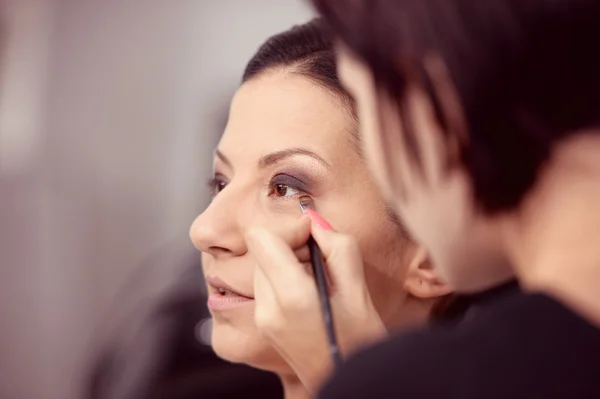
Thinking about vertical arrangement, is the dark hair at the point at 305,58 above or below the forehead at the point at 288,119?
above

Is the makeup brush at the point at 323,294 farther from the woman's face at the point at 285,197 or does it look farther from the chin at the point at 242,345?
the chin at the point at 242,345

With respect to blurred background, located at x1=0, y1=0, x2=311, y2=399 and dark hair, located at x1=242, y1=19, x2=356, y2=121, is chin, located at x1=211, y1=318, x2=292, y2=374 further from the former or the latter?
blurred background, located at x1=0, y1=0, x2=311, y2=399

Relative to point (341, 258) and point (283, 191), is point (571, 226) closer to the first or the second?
point (341, 258)

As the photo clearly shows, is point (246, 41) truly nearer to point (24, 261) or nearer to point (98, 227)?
point (98, 227)

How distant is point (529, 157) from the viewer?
18.3 inches

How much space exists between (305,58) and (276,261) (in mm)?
336

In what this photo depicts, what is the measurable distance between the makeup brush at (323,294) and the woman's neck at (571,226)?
6.9 inches

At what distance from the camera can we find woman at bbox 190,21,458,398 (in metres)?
0.81

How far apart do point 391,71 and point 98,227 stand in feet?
6.67

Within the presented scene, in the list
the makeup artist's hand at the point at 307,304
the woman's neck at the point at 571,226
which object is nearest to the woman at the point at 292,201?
the makeup artist's hand at the point at 307,304

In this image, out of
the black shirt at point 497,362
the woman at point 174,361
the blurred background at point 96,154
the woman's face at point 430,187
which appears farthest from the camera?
the blurred background at point 96,154

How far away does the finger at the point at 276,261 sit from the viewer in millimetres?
658

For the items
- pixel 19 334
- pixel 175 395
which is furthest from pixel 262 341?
pixel 19 334

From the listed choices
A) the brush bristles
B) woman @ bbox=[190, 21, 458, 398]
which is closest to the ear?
woman @ bbox=[190, 21, 458, 398]
